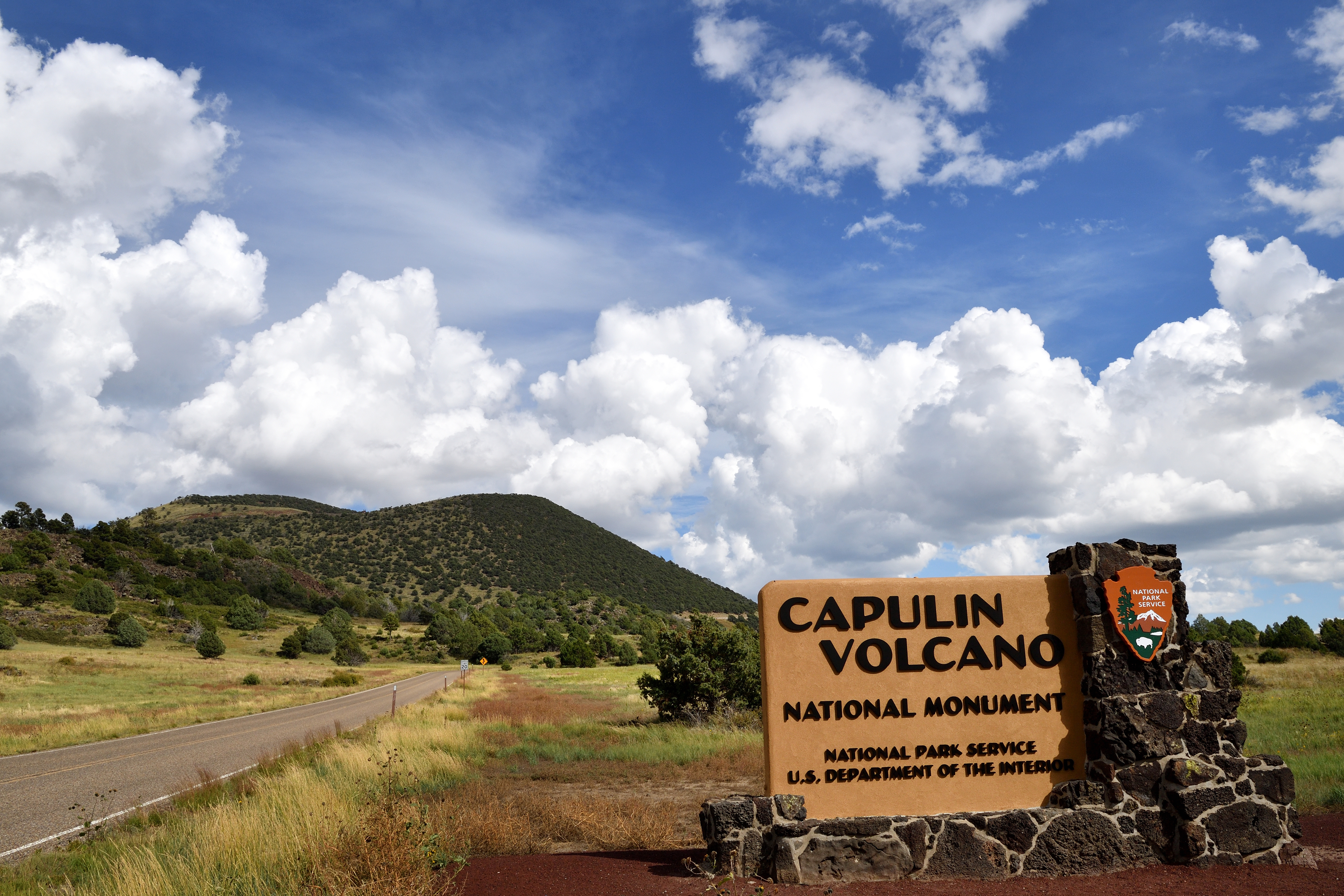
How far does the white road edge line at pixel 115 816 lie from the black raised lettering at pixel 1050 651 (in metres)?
12.0

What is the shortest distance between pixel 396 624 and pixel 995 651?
89.9m

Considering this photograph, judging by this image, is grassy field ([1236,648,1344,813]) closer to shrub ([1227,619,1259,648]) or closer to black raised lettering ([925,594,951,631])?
black raised lettering ([925,594,951,631])

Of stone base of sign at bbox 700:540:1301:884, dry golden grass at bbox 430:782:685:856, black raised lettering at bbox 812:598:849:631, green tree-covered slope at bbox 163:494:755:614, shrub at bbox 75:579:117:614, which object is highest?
green tree-covered slope at bbox 163:494:755:614

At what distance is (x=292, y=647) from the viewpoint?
6856cm

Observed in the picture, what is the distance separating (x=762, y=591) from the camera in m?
9.09

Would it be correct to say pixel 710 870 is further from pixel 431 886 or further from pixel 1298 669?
pixel 1298 669

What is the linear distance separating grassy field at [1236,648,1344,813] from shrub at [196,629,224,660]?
6369 centimetres

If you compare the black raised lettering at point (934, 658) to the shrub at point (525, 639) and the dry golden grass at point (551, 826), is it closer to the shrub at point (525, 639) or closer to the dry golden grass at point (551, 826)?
the dry golden grass at point (551, 826)

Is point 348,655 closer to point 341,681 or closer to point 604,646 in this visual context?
point 341,681

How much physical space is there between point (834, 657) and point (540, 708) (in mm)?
24067

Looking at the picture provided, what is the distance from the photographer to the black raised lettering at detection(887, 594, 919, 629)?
9148mm

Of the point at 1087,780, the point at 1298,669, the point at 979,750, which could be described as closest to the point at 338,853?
the point at 979,750

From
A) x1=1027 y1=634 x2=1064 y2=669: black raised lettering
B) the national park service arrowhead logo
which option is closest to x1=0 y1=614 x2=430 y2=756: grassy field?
x1=1027 y1=634 x2=1064 y2=669: black raised lettering

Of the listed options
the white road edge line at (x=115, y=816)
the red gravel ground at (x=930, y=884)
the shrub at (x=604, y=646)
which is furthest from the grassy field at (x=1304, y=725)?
the shrub at (x=604, y=646)
